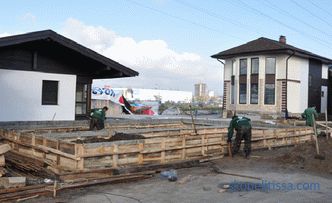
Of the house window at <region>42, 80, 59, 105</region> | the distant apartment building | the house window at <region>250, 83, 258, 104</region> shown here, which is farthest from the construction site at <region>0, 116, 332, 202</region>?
the distant apartment building

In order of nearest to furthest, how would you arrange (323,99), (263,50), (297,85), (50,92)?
(50,92) → (263,50) → (297,85) → (323,99)

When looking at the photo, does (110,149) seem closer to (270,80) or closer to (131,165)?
(131,165)

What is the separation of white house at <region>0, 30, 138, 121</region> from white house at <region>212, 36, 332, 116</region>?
19285 millimetres

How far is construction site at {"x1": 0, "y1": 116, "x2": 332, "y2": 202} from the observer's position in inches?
336

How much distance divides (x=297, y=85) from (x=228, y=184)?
89.2 ft

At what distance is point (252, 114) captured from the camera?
34.2 meters

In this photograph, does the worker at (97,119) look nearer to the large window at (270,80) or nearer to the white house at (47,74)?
the white house at (47,74)

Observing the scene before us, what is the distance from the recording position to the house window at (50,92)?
15953mm

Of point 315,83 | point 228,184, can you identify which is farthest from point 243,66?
point 228,184

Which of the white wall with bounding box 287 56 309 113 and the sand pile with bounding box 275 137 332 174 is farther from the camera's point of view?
the white wall with bounding box 287 56 309 113

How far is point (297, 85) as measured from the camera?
113 feet

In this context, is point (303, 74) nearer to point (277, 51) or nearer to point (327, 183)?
point (277, 51)

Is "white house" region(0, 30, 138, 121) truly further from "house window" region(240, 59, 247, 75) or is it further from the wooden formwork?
"house window" region(240, 59, 247, 75)

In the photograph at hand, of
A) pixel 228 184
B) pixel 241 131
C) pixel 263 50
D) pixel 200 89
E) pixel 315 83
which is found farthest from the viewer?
pixel 200 89
